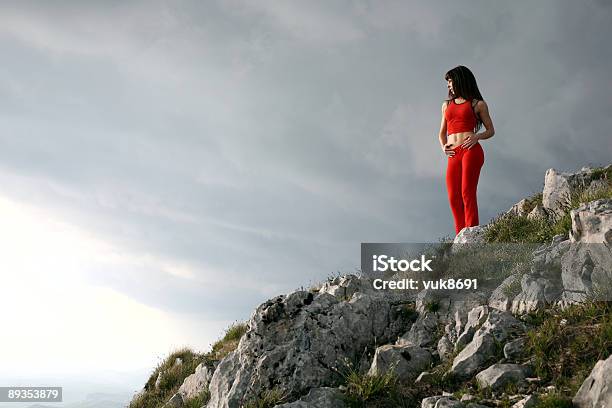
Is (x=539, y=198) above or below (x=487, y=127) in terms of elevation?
below

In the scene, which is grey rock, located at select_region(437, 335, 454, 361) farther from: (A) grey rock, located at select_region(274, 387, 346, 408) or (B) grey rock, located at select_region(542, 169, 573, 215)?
(B) grey rock, located at select_region(542, 169, 573, 215)

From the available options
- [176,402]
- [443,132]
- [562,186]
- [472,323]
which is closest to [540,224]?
[562,186]

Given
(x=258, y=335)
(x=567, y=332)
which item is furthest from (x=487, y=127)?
(x=258, y=335)

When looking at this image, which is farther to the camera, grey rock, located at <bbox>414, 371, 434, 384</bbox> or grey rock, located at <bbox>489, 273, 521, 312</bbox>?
grey rock, located at <bbox>489, 273, 521, 312</bbox>

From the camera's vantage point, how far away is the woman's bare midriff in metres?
12.7

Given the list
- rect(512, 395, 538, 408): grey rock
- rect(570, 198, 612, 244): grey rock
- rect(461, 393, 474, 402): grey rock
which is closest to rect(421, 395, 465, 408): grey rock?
rect(461, 393, 474, 402): grey rock

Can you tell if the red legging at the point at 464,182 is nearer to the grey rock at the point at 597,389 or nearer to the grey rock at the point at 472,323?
the grey rock at the point at 472,323

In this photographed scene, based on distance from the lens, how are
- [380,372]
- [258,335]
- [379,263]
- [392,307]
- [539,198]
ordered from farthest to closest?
[539,198]
[379,263]
[392,307]
[258,335]
[380,372]

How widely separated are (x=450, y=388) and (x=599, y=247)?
3.26m

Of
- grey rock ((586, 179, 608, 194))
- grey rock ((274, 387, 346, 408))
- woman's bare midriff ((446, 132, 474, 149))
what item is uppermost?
woman's bare midriff ((446, 132, 474, 149))

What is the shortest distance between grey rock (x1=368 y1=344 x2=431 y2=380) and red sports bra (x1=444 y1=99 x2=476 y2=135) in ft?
22.2

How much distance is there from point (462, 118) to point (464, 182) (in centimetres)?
166

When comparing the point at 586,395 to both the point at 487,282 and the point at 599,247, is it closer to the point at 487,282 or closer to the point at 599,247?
the point at 599,247

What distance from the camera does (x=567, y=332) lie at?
6.77 m
